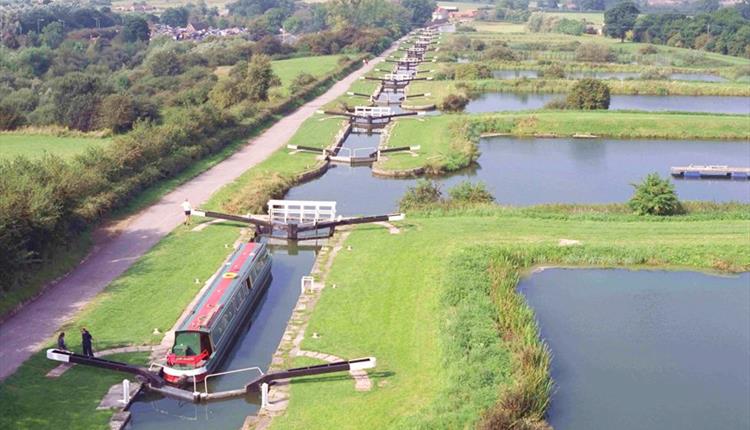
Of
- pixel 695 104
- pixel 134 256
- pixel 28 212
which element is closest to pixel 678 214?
pixel 134 256

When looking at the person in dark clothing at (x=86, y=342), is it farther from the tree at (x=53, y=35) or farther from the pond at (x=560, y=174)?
the tree at (x=53, y=35)

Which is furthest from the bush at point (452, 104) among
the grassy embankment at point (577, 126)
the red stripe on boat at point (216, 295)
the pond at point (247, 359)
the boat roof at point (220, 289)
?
the red stripe on boat at point (216, 295)

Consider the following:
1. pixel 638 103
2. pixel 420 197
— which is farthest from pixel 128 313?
pixel 638 103

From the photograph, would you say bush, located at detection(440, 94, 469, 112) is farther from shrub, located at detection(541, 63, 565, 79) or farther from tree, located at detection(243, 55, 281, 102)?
shrub, located at detection(541, 63, 565, 79)

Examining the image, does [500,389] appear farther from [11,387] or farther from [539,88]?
[539,88]

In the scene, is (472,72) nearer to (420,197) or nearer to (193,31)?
(420,197)
